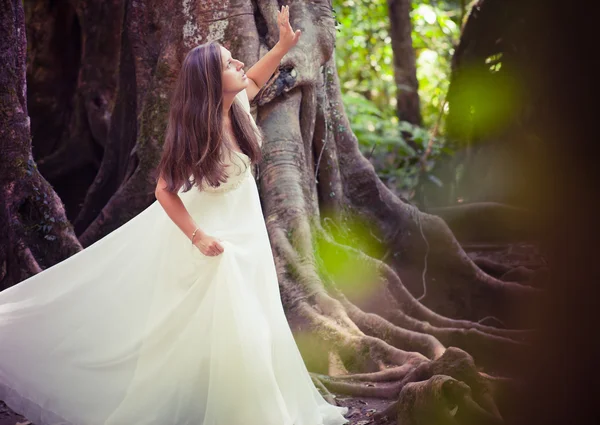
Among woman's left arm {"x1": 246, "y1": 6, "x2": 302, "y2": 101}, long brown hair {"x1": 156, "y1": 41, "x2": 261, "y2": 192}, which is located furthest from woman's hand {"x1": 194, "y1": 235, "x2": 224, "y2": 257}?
woman's left arm {"x1": 246, "y1": 6, "x2": 302, "y2": 101}

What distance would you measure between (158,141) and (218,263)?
2688 mm

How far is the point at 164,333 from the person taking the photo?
11.6 feet

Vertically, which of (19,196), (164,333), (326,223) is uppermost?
(19,196)

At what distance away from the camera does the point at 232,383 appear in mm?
3332

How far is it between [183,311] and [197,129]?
92cm

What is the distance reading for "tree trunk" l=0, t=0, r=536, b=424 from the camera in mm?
4477

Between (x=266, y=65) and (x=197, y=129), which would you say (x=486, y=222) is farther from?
(x=197, y=129)

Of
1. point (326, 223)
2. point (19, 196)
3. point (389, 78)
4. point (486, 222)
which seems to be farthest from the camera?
point (389, 78)

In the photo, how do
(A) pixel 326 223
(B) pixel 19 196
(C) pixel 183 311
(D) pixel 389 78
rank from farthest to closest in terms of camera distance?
(D) pixel 389 78
(A) pixel 326 223
(B) pixel 19 196
(C) pixel 183 311

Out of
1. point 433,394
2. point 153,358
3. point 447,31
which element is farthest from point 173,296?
point 447,31

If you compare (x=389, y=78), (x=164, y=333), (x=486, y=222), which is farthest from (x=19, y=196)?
(x=389, y=78)

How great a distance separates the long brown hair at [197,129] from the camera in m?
3.47

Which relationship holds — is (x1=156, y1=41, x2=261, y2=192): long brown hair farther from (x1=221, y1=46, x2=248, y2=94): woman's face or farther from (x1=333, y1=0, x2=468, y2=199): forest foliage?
(x1=333, y1=0, x2=468, y2=199): forest foliage

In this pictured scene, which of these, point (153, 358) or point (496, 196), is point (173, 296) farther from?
point (496, 196)
